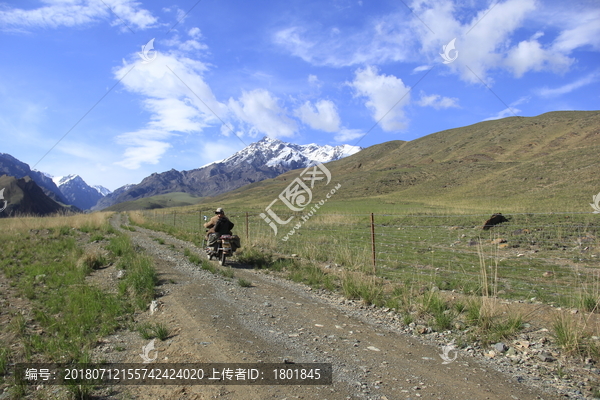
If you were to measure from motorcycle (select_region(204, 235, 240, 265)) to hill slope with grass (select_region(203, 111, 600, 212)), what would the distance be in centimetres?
2200

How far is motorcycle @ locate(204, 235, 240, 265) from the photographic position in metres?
11.3

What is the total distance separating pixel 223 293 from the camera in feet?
24.6

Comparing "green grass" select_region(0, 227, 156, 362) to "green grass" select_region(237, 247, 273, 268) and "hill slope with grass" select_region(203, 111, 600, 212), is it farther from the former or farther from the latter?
"hill slope with grass" select_region(203, 111, 600, 212)

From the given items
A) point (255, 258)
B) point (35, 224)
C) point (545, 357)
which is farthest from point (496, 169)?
point (545, 357)

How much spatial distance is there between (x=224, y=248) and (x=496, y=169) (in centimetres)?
7270

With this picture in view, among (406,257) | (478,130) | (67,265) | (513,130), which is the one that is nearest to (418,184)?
(513,130)

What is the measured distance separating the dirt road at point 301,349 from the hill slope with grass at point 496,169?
2316 cm

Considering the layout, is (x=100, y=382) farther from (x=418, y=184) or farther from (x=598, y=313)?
(x=418, y=184)

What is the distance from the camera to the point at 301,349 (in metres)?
4.70

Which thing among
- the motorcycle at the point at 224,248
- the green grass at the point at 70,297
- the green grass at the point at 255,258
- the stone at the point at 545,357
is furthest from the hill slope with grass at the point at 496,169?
the green grass at the point at 70,297

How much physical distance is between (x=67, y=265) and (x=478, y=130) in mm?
134943

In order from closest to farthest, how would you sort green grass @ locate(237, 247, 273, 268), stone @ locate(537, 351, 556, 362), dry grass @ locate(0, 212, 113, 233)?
stone @ locate(537, 351, 556, 362) < green grass @ locate(237, 247, 273, 268) < dry grass @ locate(0, 212, 113, 233)

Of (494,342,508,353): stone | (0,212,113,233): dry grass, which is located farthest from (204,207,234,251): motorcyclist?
(0,212,113,233): dry grass

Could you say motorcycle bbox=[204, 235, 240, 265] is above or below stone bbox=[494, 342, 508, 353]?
above
